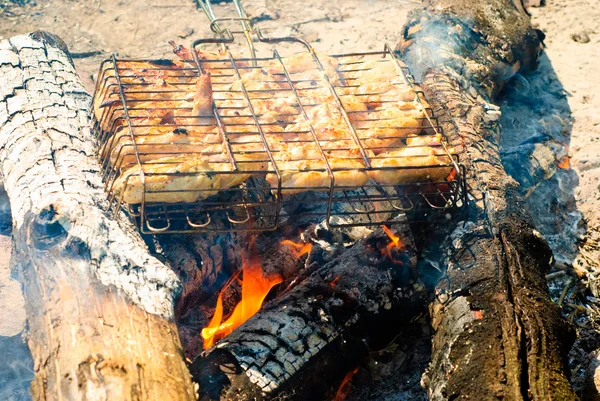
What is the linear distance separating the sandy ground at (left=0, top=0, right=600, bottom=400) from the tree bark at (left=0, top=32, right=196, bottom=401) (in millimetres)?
1445

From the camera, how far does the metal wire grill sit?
3879 millimetres

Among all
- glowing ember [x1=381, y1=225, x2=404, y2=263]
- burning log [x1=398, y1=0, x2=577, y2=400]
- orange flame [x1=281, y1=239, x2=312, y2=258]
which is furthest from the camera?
orange flame [x1=281, y1=239, x2=312, y2=258]

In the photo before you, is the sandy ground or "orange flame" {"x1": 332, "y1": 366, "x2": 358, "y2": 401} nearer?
"orange flame" {"x1": 332, "y1": 366, "x2": 358, "y2": 401}

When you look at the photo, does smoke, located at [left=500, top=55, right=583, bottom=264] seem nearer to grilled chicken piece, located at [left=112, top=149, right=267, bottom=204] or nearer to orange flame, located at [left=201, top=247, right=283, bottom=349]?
orange flame, located at [left=201, top=247, right=283, bottom=349]

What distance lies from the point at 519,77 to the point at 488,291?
4.74 meters

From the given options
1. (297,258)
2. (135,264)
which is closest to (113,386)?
(135,264)

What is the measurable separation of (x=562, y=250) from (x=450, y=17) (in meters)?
3.33

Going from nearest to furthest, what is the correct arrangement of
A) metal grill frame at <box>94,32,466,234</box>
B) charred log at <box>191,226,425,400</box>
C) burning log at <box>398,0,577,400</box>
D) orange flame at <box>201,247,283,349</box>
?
burning log at <box>398,0,577,400</box> → charred log at <box>191,226,425,400</box> → metal grill frame at <box>94,32,466,234</box> → orange flame at <box>201,247,283,349</box>

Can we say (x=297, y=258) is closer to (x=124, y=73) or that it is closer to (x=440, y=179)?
(x=440, y=179)

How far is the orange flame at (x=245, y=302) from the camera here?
4.39 metres

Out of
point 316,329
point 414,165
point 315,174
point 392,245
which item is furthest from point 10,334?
point 414,165

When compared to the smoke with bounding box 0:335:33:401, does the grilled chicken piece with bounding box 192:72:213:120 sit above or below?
above

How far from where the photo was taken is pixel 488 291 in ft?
12.7

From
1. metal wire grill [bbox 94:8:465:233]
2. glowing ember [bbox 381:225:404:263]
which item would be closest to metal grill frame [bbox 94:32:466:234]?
metal wire grill [bbox 94:8:465:233]
